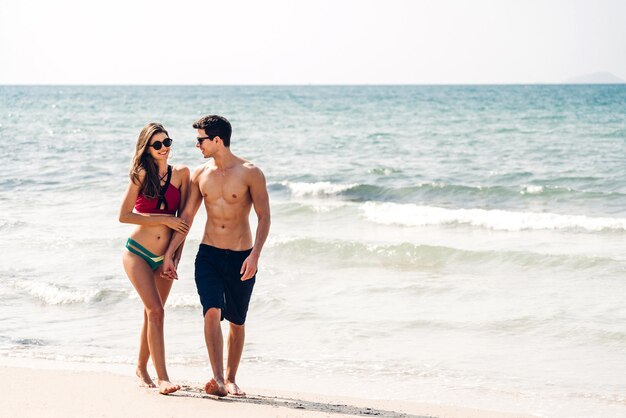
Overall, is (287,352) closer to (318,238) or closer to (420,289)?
(420,289)

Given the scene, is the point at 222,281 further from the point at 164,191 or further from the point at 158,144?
the point at 158,144

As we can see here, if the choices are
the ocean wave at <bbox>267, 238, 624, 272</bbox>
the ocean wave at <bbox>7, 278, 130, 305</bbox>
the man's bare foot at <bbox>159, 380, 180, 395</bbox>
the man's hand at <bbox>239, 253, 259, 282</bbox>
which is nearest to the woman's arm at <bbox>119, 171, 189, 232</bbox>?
the man's hand at <bbox>239, 253, 259, 282</bbox>

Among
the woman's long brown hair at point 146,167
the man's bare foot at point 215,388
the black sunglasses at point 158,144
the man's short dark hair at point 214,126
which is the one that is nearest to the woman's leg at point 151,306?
the man's bare foot at point 215,388

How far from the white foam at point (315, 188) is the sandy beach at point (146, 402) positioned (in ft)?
42.3

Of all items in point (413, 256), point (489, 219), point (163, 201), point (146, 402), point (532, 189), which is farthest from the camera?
point (532, 189)

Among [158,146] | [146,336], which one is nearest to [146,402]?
[146,336]

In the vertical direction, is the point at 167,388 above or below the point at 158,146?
below

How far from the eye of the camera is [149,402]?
5.48 meters

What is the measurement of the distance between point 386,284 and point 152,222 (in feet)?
16.7

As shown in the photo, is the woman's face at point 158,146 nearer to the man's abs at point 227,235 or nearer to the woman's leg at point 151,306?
the man's abs at point 227,235

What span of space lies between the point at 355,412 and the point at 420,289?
4.39 metres

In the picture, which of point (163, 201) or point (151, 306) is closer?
point (151, 306)

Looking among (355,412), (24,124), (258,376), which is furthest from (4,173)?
(24,124)

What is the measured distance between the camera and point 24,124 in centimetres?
4384
